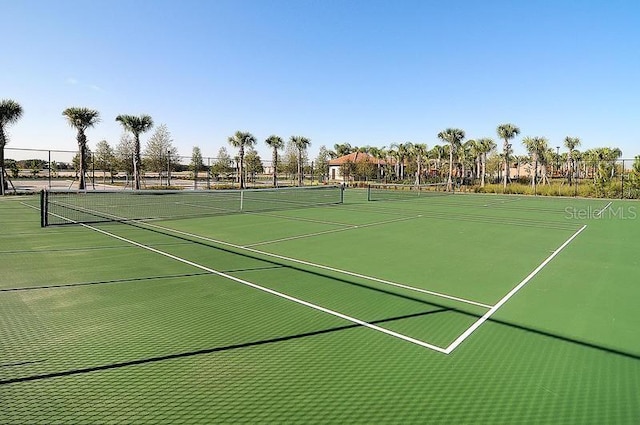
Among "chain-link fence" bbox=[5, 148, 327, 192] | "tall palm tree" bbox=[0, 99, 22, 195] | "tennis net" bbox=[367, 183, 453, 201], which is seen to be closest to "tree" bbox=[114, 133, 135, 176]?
"chain-link fence" bbox=[5, 148, 327, 192]

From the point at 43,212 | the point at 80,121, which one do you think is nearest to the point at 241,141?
the point at 80,121

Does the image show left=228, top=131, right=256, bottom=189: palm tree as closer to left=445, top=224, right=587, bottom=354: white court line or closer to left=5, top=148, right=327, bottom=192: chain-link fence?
left=5, top=148, right=327, bottom=192: chain-link fence

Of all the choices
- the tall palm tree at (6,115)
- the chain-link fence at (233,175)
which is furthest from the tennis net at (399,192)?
the tall palm tree at (6,115)

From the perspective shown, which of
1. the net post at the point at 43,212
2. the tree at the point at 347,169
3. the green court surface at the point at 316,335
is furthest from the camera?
the tree at the point at 347,169

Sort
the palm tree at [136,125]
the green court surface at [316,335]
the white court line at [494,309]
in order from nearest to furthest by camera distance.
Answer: the green court surface at [316,335] < the white court line at [494,309] < the palm tree at [136,125]

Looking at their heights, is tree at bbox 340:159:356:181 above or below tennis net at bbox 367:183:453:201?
above

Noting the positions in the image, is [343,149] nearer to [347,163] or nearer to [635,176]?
[347,163]

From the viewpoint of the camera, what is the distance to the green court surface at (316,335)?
316cm

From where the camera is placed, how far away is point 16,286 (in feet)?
20.5

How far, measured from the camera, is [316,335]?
454cm

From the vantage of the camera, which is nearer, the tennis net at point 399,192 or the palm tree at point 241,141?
the tennis net at point 399,192

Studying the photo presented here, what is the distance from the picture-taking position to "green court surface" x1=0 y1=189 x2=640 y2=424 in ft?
10.4

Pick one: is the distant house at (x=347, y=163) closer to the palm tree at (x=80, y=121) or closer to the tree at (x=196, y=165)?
the tree at (x=196, y=165)

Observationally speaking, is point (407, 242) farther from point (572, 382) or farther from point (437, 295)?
point (572, 382)
